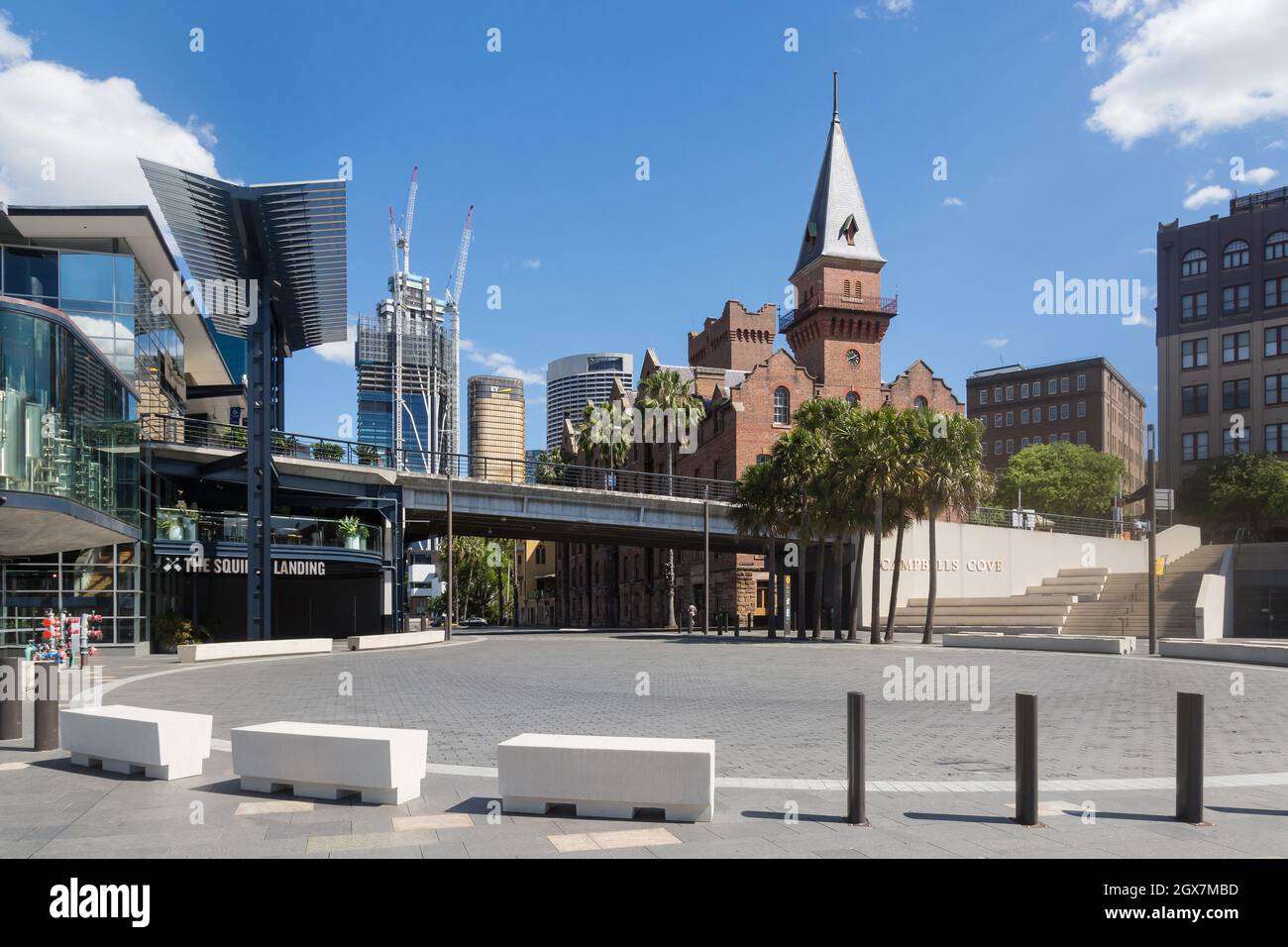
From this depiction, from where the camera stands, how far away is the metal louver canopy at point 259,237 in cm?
3275

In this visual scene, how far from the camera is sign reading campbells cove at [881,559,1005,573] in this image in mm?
55312

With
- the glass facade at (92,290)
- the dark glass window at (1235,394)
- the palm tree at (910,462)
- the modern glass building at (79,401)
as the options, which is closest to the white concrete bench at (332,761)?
the modern glass building at (79,401)

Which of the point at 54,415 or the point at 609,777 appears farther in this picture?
the point at 54,415

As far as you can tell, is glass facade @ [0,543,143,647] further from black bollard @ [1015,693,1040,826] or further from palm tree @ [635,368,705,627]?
palm tree @ [635,368,705,627]

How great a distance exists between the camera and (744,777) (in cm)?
1023

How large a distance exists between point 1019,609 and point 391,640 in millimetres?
28168

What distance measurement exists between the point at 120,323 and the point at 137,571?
9446mm

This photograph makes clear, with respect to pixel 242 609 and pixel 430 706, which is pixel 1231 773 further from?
pixel 242 609

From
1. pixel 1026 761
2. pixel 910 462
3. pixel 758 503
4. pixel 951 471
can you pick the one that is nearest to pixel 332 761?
pixel 1026 761

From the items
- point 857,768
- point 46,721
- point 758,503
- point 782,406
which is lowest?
point 46,721

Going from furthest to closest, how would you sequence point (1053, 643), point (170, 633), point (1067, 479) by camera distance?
point (1067, 479) → point (170, 633) → point (1053, 643)

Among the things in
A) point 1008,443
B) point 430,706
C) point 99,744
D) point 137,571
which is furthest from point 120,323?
point 1008,443

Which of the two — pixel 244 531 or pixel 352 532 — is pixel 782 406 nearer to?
pixel 352 532

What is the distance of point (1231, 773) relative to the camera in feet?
34.8
